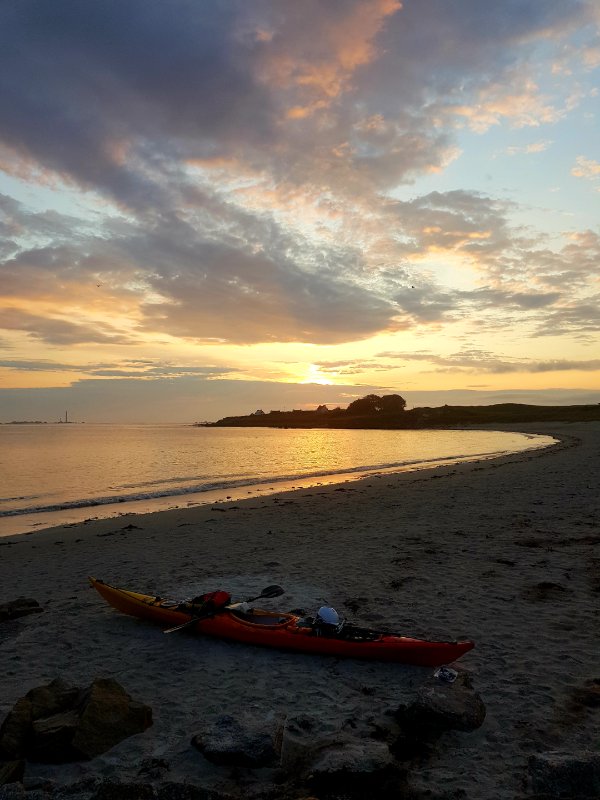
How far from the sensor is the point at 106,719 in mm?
5215

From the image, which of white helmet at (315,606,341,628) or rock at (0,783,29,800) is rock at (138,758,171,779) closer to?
rock at (0,783,29,800)

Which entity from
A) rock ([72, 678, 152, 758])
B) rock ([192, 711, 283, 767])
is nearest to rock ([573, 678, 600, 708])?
rock ([192, 711, 283, 767])

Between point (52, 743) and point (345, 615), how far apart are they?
16.0 ft

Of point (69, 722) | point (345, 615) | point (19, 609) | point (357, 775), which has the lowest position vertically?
point (345, 615)

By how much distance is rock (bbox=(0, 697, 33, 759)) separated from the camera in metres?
4.90

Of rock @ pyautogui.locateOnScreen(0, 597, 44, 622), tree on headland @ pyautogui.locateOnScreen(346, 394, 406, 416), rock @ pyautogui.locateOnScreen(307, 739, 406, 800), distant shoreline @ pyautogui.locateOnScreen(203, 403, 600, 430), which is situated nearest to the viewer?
rock @ pyautogui.locateOnScreen(307, 739, 406, 800)

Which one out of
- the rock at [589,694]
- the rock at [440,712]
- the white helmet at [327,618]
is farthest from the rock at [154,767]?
the rock at [589,694]

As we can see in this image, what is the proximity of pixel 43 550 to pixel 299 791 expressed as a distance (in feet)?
41.0

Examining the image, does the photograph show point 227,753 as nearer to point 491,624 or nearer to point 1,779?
point 1,779

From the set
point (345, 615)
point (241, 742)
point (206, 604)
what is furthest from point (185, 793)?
point (345, 615)

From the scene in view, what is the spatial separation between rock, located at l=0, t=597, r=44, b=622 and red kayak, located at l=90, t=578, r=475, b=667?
1344 millimetres

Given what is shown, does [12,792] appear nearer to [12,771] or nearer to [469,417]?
[12,771]

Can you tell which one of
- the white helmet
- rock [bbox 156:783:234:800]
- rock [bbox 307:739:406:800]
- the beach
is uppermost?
the white helmet

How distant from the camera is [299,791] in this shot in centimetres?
442
